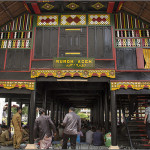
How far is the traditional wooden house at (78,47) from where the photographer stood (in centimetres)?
1048

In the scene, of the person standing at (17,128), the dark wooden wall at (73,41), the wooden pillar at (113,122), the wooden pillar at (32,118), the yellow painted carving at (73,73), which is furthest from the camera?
the dark wooden wall at (73,41)

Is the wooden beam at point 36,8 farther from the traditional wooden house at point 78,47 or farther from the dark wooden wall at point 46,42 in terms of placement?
the dark wooden wall at point 46,42

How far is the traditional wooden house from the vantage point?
10477 millimetres

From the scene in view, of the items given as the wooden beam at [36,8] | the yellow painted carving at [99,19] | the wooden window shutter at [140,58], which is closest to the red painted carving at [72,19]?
the yellow painted carving at [99,19]

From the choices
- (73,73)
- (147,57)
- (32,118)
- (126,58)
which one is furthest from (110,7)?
(32,118)

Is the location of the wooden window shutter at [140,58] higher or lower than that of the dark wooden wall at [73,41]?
lower

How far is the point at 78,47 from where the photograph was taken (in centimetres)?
1088

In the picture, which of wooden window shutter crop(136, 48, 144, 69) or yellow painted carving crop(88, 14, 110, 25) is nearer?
wooden window shutter crop(136, 48, 144, 69)

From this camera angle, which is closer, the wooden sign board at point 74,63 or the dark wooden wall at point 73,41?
the wooden sign board at point 74,63

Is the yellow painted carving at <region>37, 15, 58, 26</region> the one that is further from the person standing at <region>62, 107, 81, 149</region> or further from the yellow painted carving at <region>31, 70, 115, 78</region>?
the person standing at <region>62, 107, 81, 149</region>

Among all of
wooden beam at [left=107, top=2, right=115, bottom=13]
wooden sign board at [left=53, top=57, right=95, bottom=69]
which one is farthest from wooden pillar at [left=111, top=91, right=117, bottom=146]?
wooden beam at [left=107, top=2, right=115, bottom=13]

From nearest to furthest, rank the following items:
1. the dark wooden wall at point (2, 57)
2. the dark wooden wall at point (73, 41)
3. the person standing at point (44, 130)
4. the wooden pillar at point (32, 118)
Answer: the person standing at point (44, 130) → the wooden pillar at point (32, 118) → the dark wooden wall at point (73, 41) → the dark wooden wall at point (2, 57)

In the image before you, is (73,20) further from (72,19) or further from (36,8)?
(36,8)

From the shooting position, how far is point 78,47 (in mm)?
10883
